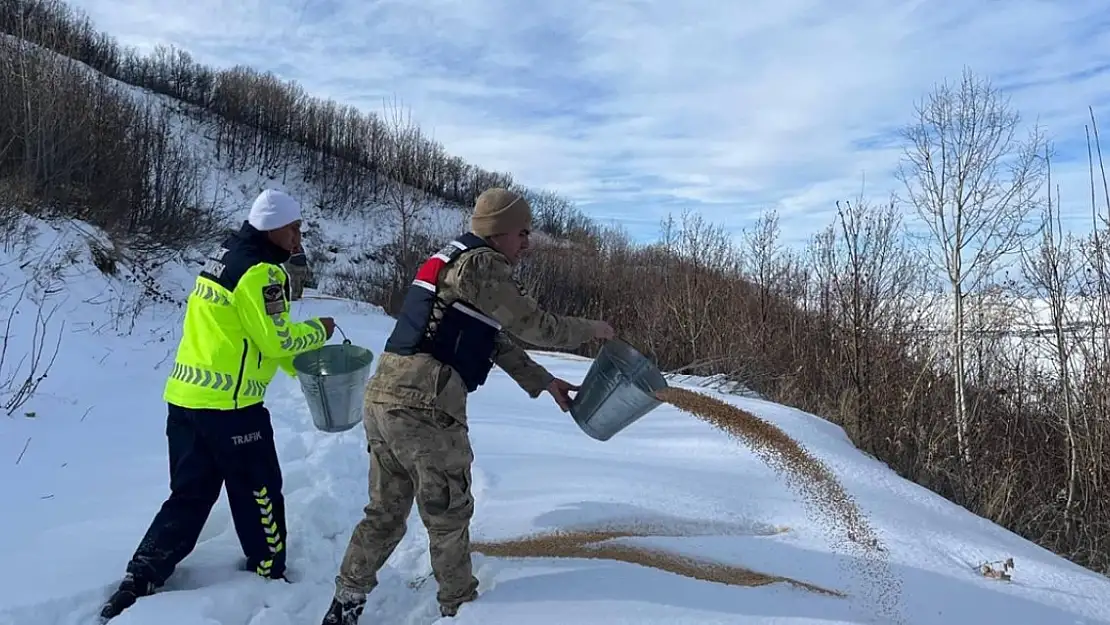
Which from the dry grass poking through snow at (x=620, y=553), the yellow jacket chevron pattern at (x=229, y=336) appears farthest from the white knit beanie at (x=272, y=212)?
the dry grass poking through snow at (x=620, y=553)

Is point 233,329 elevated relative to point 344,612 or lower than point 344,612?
elevated

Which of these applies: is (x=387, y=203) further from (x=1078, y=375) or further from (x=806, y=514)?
(x=806, y=514)

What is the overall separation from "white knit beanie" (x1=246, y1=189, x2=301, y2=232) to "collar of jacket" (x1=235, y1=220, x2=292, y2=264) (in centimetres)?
3

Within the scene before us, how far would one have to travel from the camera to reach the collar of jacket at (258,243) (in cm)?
287

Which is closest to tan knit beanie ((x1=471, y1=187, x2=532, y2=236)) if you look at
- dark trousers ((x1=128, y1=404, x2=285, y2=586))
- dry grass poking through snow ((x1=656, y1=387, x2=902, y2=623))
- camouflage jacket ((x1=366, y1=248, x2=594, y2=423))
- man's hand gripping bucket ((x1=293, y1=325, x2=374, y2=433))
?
camouflage jacket ((x1=366, y1=248, x2=594, y2=423))

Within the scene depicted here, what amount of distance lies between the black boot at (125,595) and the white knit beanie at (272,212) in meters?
1.44

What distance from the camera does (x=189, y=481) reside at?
9.43 feet

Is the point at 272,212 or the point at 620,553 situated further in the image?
the point at 620,553

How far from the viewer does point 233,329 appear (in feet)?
9.23

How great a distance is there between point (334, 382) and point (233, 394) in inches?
16.7

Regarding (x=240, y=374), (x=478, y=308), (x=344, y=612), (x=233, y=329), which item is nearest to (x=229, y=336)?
(x=233, y=329)

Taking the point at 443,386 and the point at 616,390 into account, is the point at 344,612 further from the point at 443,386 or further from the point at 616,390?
the point at 616,390

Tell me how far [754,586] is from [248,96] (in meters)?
29.4

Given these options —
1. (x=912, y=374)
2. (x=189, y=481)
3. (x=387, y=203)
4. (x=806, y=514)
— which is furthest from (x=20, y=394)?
(x=387, y=203)
